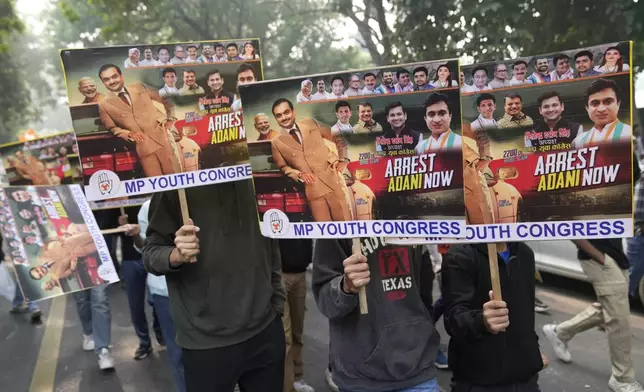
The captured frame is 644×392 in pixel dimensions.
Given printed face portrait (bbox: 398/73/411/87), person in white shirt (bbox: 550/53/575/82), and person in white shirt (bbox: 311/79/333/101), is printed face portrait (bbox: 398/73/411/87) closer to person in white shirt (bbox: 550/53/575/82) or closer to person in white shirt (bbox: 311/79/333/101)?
person in white shirt (bbox: 311/79/333/101)

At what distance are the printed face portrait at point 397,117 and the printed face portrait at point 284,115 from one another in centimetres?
38

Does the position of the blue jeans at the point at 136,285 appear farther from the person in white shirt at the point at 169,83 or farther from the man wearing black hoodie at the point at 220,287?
the person in white shirt at the point at 169,83

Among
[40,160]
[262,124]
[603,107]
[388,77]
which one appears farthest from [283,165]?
[40,160]

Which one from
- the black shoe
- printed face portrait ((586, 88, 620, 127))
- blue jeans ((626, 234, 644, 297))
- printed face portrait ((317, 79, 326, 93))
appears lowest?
the black shoe

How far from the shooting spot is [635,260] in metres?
5.23

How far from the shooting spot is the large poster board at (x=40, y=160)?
5980 mm

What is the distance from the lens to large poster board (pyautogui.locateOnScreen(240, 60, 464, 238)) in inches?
78.0

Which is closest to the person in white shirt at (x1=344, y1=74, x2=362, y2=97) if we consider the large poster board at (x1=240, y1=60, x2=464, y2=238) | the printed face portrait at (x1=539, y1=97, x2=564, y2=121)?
the large poster board at (x1=240, y1=60, x2=464, y2=238)

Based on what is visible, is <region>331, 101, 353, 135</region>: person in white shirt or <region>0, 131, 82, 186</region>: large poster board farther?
<region>0, 131, 82, 186</region>: large poster board

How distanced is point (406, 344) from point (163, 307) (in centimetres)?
237

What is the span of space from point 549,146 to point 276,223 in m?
1.12

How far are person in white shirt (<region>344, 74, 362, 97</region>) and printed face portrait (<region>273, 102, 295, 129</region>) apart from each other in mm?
237

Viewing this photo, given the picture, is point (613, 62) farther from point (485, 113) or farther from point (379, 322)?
point (379, 322)

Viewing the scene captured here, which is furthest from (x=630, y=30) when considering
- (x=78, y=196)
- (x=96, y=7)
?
(x=96, y=7)
